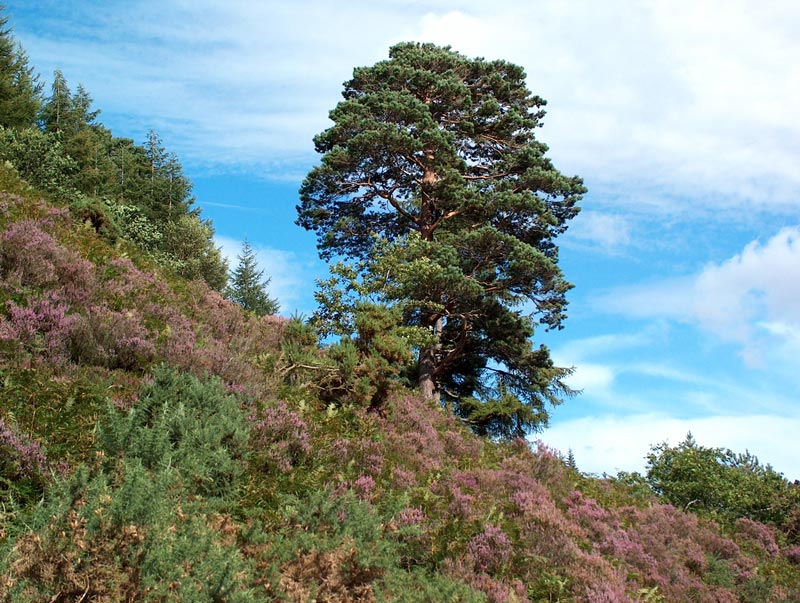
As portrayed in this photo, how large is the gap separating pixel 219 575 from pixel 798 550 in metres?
14.0

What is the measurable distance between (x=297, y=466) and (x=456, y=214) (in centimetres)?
1880

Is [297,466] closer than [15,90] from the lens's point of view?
Yes

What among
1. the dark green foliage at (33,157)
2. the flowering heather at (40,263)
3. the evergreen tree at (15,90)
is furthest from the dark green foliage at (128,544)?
the evergreen tree at (15,90)

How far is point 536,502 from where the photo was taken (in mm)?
9594

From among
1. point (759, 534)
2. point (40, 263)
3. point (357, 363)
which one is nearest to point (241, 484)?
point (357, 363)

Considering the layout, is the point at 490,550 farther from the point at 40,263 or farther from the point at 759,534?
the point at 759,534

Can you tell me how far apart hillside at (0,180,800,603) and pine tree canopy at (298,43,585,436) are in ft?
30.8

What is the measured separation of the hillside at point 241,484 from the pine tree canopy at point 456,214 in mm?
9379

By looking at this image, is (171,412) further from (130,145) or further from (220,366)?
(130,145)

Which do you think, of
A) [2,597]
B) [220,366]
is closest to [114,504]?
[2,597]

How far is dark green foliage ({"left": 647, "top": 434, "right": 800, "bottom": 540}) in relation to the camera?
16.5m

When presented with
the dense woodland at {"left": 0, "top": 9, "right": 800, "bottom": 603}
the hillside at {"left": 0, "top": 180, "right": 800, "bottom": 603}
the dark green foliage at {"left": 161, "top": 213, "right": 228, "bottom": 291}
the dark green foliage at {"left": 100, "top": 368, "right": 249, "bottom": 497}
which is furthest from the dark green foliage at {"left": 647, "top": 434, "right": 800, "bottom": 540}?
the dark green foliage at {"left": 161, "top": 213, "right": 228, "bottom": 291}

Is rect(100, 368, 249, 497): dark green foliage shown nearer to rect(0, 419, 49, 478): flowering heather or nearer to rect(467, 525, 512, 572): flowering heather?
rect(0, 419, 49, 478): flowering heather

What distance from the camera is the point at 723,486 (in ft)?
56.9
